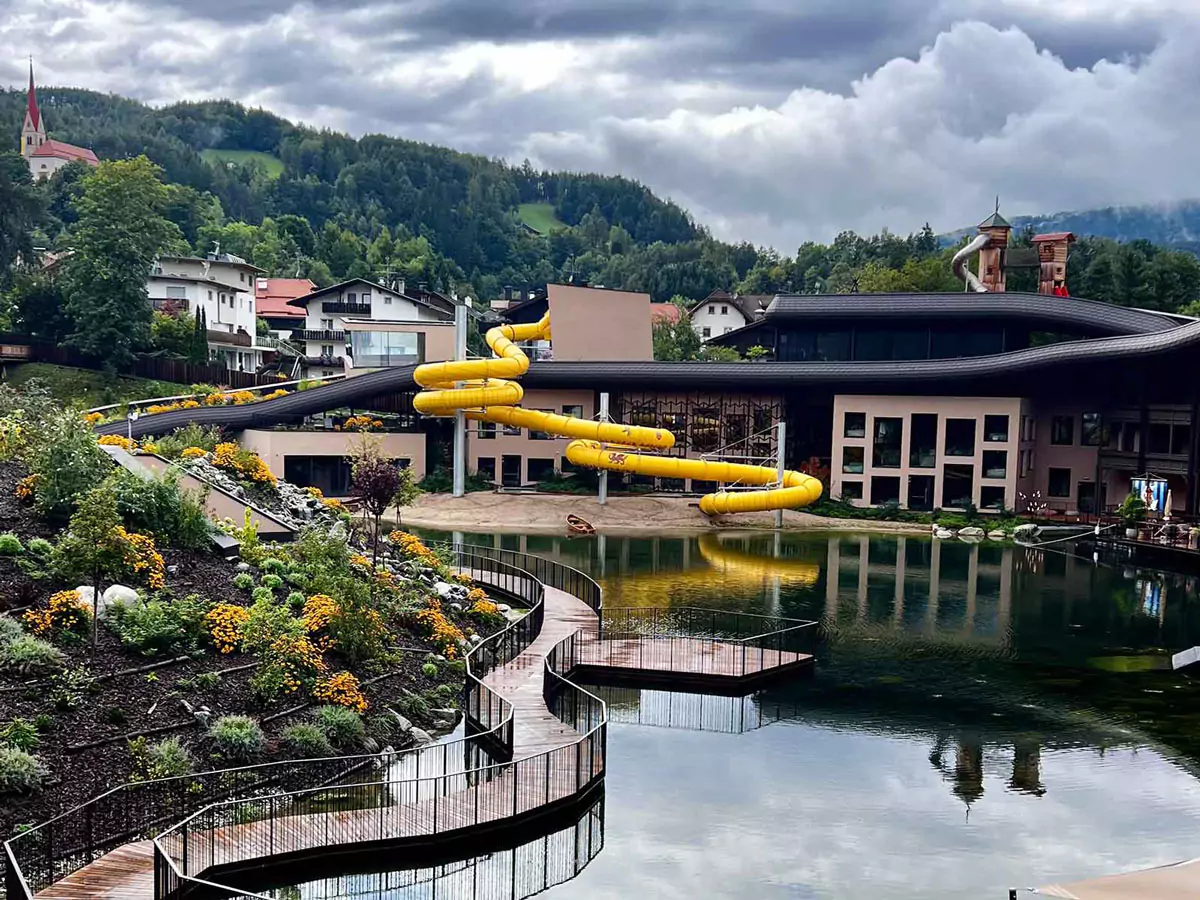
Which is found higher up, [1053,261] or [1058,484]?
[1053,261]

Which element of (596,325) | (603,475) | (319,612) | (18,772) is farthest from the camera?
(596,325)

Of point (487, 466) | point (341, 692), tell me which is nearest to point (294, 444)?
point (487, 466)

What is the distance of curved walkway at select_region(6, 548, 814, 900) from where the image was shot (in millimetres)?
18234

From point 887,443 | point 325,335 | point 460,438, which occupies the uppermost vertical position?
point 325,335

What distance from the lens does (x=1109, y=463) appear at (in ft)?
230

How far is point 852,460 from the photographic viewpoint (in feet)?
230

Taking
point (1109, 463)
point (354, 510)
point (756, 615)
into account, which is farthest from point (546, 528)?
point (1109, 463)

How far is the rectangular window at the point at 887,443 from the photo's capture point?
69.9 meters

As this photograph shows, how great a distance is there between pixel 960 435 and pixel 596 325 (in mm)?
22596

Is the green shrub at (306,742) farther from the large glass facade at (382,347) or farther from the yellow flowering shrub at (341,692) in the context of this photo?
the large glass facade at (382,347)

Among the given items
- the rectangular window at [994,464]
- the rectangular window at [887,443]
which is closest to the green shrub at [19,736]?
the rectangular window at [887,443]

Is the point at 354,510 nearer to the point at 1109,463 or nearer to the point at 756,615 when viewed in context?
the point at 756,615

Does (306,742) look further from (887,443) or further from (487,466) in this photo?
(887,443)

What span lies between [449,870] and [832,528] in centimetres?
4595
